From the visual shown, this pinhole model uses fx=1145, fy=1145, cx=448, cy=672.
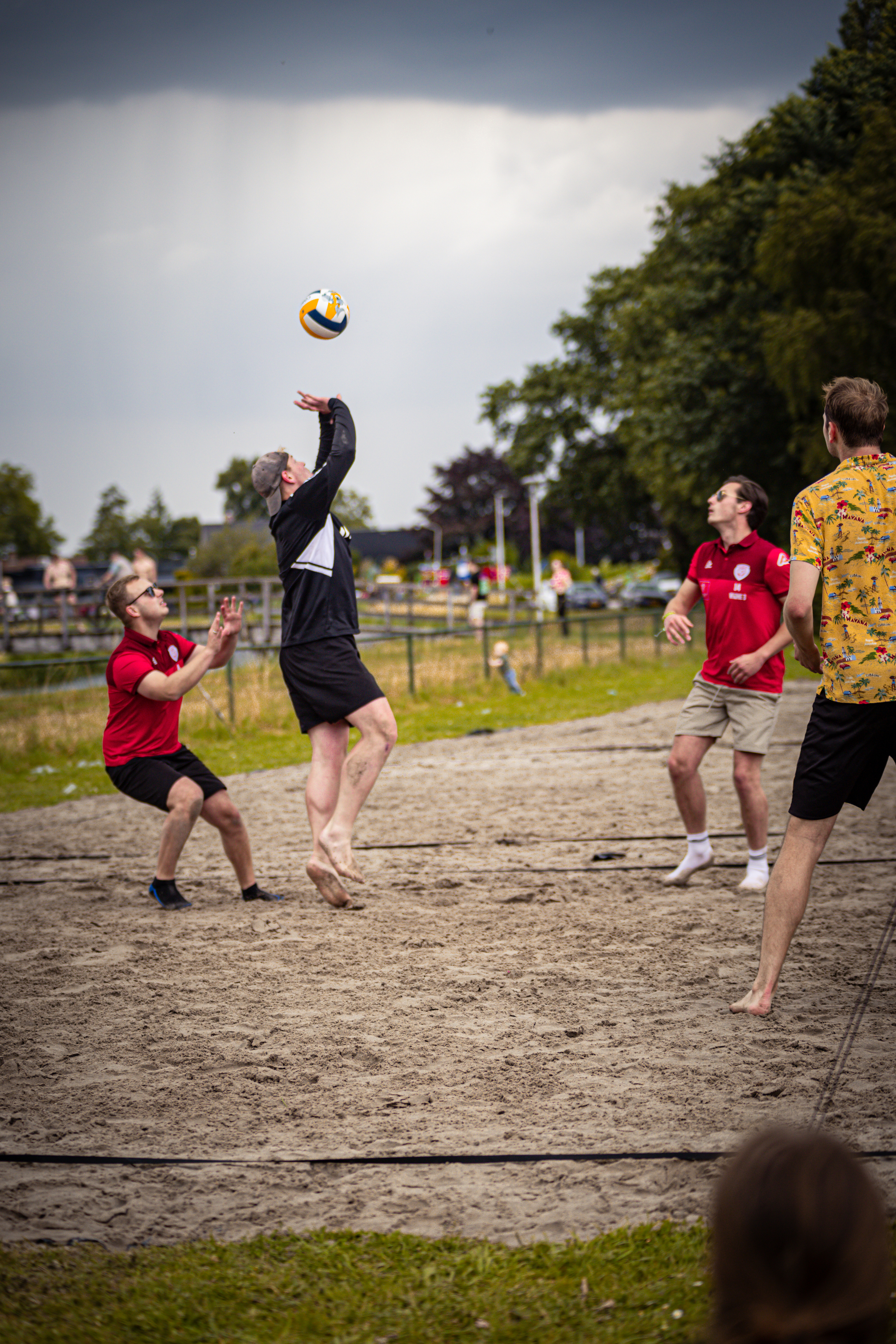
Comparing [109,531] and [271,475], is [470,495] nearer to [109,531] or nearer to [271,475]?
[109,531]

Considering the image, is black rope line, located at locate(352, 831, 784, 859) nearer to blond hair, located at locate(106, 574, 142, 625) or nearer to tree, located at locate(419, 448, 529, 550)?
blond hair, located at locate(106, 574, 142, 625)

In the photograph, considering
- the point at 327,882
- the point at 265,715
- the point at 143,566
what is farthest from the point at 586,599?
the point at 327,882

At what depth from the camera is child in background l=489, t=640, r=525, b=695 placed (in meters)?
18.4

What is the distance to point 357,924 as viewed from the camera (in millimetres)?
5766

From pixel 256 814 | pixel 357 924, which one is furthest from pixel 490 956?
pixel 256 814

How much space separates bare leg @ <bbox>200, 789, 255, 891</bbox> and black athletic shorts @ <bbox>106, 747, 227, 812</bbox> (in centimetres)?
6

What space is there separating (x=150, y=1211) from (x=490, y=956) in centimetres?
239

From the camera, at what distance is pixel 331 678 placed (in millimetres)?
5812

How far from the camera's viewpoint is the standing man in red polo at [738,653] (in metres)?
6.02

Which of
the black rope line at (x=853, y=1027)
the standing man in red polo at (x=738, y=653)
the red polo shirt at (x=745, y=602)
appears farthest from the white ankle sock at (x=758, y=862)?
the red polo shirt at (x=745, y=602)

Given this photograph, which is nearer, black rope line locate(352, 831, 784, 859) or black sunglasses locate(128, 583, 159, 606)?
black sunglasses locate(128, 583, 159, 606)

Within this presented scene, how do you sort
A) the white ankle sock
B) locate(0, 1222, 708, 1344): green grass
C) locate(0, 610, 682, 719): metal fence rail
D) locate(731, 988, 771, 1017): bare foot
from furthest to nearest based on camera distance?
locate(0, 610, 682, 719): metal fence rail → the white ankle sock → locate(731, 988, 771, 1017): bare foot → locate(0, 1222, 708, 1344): green grass

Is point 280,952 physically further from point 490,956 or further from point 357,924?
point 490,956

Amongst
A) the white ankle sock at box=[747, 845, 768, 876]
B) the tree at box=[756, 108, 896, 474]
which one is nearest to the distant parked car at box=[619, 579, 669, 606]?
the tree at box=[756, 108, 896, 474]
